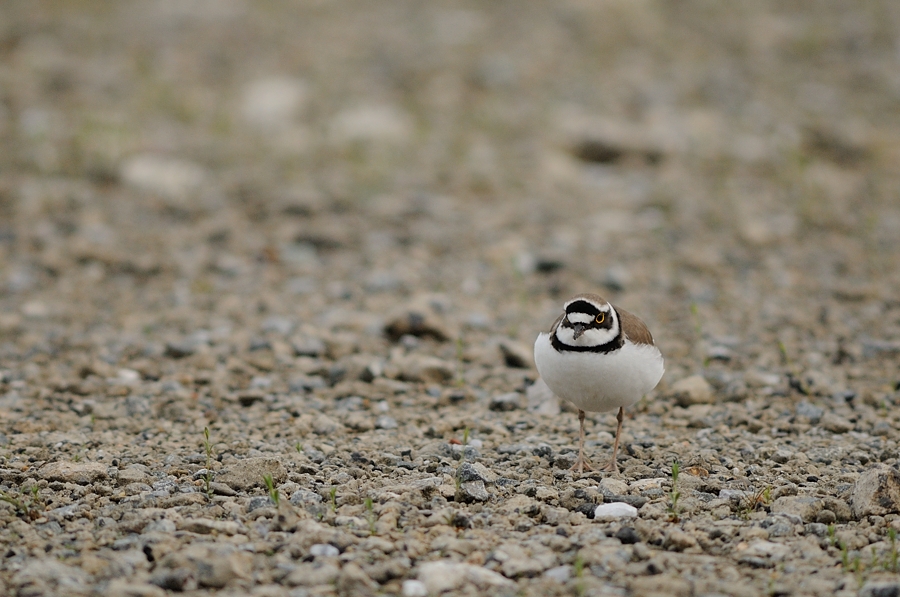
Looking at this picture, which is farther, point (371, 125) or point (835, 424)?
point (371, 125)

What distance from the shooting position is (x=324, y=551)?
4.30m

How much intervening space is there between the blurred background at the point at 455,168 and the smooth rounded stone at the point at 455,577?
11.5 ft

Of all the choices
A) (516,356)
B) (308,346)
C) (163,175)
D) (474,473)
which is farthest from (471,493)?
(163,175)

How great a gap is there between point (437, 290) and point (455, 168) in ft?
9.70

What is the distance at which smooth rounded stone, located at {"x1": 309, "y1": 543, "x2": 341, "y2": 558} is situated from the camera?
14.0 feet

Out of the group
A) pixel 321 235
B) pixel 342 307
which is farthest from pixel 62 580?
pixel 321 235

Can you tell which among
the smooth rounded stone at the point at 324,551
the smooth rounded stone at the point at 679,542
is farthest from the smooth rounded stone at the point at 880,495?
the smooth rounded stone at the point at 324,551

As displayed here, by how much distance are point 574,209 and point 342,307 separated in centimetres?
329

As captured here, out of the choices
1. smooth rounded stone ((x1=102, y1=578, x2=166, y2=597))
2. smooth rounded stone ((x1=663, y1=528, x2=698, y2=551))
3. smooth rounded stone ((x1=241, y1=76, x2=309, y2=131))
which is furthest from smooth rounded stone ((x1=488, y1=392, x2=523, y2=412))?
smooth rounded stone ((x1=241, y1=76, x2=309, y2=131))

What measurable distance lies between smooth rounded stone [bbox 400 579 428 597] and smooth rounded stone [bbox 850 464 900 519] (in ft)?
7.53

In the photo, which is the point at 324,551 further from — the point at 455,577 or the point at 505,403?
the point at 505,403

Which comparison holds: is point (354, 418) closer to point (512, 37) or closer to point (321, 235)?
point (321, 235)

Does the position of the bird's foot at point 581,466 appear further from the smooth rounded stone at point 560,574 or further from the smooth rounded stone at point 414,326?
the smooth rounded stone at point 414,326

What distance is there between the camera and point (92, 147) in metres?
10.9
